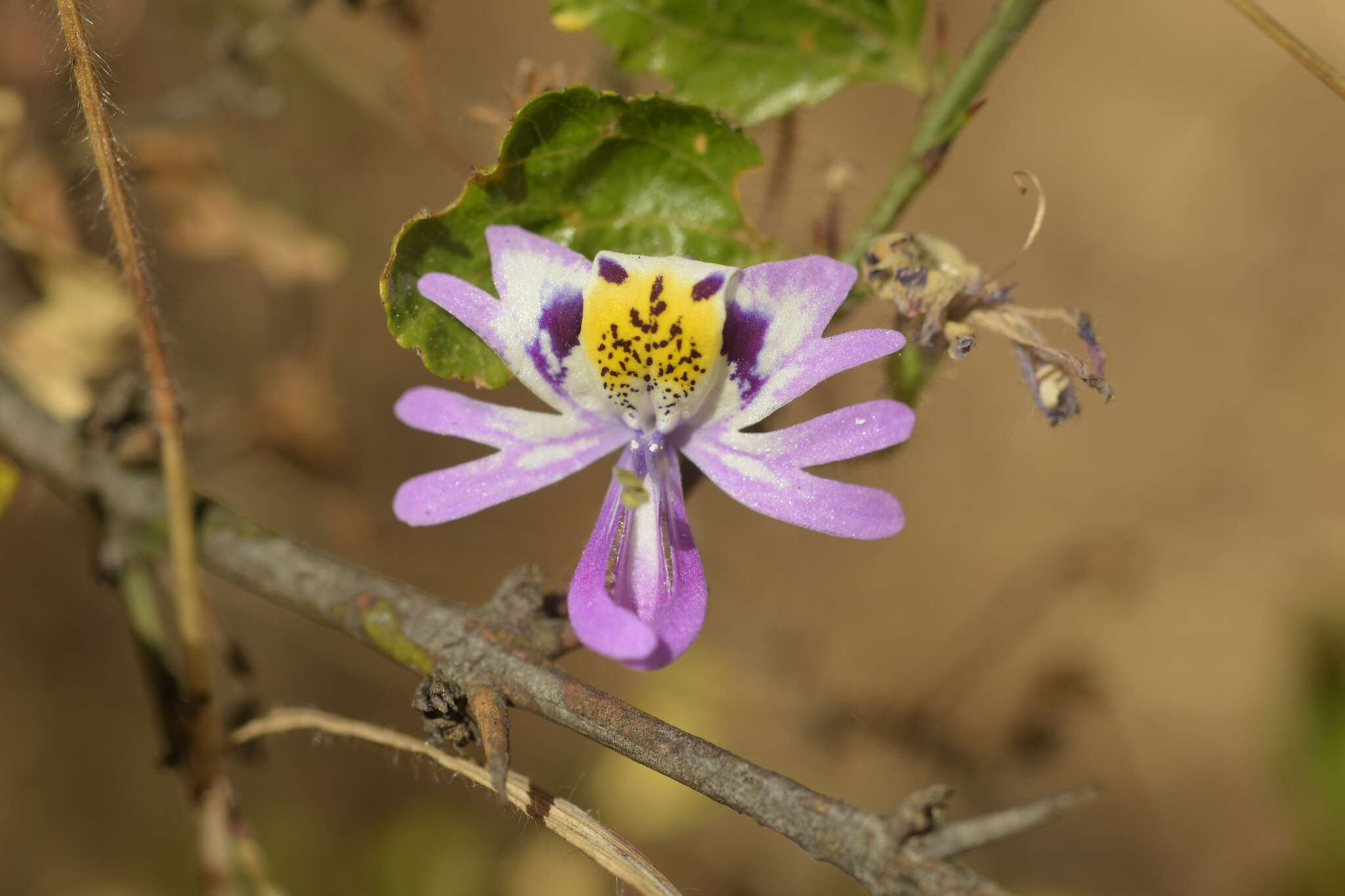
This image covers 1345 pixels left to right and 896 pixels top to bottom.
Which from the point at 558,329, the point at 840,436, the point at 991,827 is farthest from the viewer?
the point at 558,329

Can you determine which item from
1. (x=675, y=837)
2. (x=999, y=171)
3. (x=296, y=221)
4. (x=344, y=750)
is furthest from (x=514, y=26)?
(x=675, y=837)

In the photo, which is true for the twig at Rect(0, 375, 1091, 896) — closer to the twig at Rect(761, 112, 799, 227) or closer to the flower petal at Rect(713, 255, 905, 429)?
the flower petal at Rect(713, 255, 905, 429)

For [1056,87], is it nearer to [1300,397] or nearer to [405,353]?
[1300,397]

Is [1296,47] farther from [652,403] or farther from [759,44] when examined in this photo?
[652,403]

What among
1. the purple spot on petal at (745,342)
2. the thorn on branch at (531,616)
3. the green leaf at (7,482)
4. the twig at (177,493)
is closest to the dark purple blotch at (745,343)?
the purple spot on petal at (745,342)

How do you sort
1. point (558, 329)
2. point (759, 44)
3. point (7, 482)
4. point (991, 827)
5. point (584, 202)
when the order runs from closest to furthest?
point (991, 827) → point (558, 329) → point (584, 202) → point (759, 44) → point (7, 482)

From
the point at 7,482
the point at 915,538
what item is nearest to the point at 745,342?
the point at 7,482

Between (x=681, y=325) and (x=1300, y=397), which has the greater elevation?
(x=1300, y=397)

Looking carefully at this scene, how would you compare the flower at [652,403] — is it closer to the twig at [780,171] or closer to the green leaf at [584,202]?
the green leaf at [584,202]
